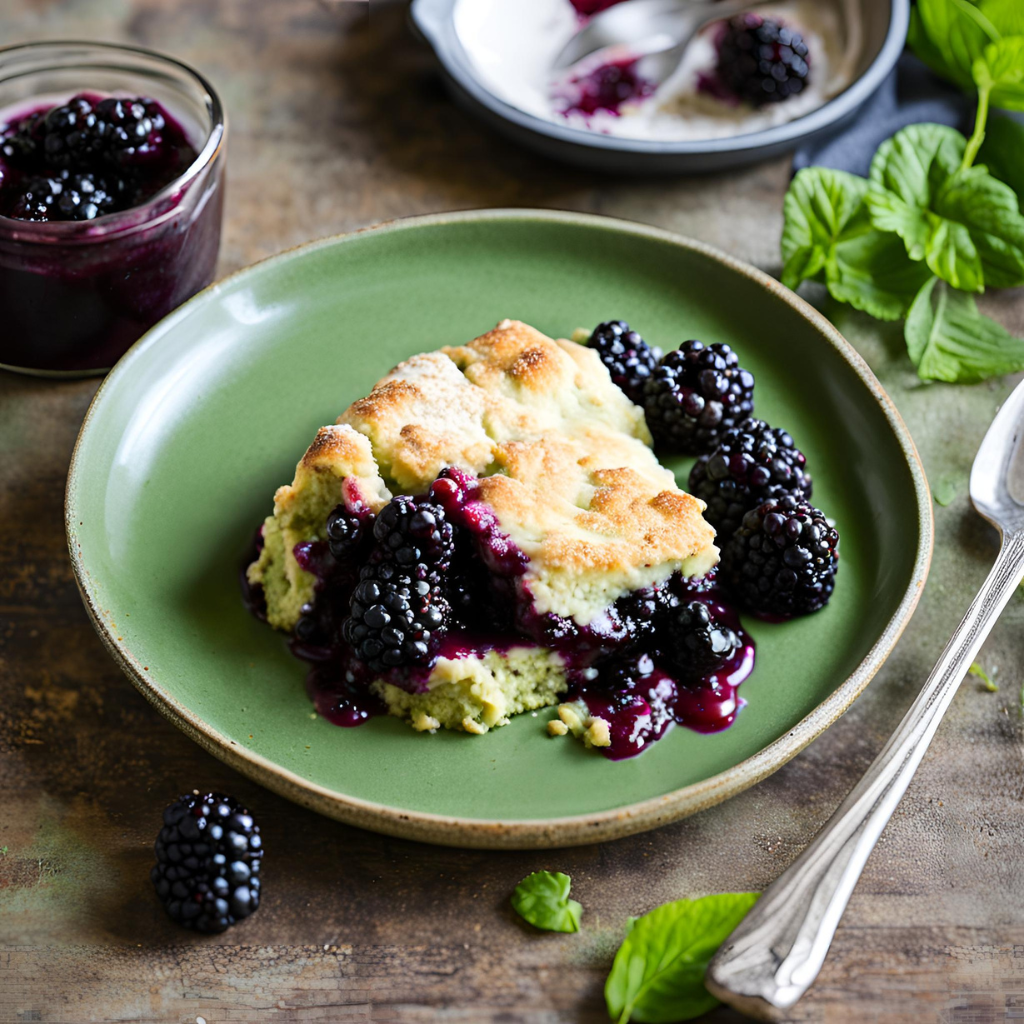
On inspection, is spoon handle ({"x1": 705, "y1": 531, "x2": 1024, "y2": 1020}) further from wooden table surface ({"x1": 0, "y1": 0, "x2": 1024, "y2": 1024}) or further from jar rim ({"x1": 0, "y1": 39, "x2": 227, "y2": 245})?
jar rim ({"x1": 0, "y1": 39, "x2": 227, "y2": 245})

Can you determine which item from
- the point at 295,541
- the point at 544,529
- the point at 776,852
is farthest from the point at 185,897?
the point at 776,852

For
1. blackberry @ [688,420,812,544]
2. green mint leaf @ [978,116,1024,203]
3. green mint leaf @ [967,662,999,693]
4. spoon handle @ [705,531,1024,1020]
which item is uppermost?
green mint leaf @ [978,116,1024,203]

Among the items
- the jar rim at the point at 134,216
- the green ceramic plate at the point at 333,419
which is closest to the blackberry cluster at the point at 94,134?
the jar rim at the point at 134,216

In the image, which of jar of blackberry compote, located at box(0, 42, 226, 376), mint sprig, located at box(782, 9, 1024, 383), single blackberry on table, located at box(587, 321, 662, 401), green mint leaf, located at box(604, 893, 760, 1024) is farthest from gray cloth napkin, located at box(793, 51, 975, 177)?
green mint leaf, located at box(604, 893, 760, 1024)

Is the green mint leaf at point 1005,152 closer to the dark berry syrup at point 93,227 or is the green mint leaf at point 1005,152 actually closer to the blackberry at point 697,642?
the blackberry at point 697,642

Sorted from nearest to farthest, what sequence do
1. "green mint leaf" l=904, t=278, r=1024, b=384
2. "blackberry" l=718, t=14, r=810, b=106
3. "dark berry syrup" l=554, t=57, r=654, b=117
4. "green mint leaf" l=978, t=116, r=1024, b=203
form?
"green mint leaf" l=904, t=278, r=1024, b=384 → "green mint leaf" l=978, t=116, r=1024, b=203 → "blackberry" l=718, t=14, r=810, b=106 → "dark berry syrup" l=554, t=57, r=654, b=117

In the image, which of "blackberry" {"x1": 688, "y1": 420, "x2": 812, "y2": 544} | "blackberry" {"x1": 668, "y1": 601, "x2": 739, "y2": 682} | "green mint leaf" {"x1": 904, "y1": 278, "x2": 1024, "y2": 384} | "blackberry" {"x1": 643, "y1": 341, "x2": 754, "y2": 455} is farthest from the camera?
"green mint leaf" {"x1": 904, "y1": 278, "x2": 1024, "y2": 384}

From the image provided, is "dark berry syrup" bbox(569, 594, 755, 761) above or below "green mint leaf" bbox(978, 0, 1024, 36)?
below
